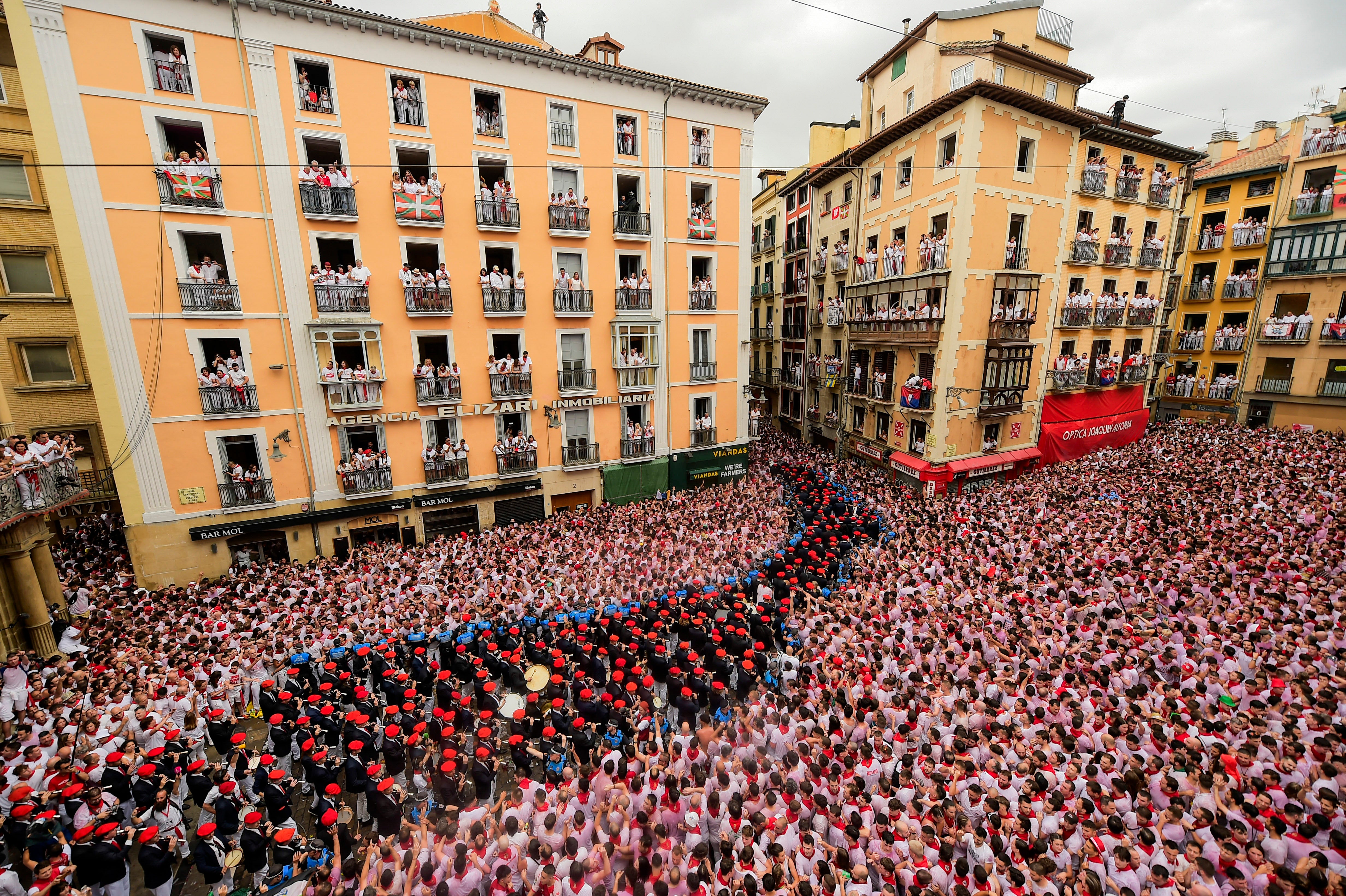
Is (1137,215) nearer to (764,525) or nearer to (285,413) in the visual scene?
(764,525)

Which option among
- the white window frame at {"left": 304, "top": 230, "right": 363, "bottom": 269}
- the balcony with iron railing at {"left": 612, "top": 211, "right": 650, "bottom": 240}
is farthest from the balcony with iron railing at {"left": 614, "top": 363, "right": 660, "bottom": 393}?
the white window frame at {"left": 304, "top": 230, "right": 363, "bottom": 269}

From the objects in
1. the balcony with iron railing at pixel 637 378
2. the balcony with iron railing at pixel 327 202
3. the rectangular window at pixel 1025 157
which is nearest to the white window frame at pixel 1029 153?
the rectangular window at pixel 1025 157

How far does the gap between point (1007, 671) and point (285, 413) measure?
888 inches

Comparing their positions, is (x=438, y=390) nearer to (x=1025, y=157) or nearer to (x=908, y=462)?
(x=908, y=462)

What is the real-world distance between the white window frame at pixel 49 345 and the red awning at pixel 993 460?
3625 cm

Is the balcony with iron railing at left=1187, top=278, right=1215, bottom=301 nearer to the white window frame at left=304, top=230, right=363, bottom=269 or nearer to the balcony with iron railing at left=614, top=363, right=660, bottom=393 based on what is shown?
the balcony with iron railing at left=614, top=363, right=660, bottom=393

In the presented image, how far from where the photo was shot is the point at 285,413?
58.7ft

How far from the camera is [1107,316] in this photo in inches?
1027

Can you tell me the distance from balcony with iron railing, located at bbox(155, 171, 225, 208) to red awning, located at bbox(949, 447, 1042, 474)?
97.7 feet

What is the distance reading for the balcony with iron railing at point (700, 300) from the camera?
2344 cm

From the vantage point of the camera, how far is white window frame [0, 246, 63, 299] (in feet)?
60.1

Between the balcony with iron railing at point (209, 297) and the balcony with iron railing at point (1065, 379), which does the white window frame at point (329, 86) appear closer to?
the balcony with iron railing at point (209, 297)

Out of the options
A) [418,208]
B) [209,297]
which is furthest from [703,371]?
[209,297]

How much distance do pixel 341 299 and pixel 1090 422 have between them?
3537cm
